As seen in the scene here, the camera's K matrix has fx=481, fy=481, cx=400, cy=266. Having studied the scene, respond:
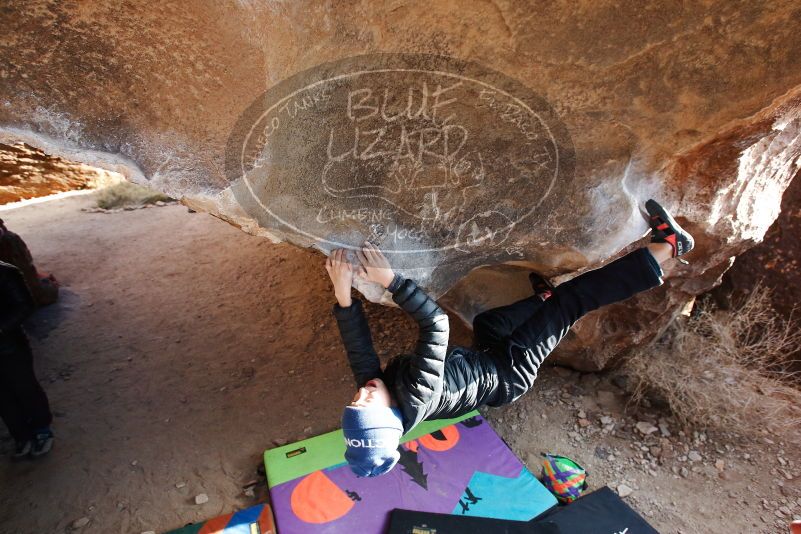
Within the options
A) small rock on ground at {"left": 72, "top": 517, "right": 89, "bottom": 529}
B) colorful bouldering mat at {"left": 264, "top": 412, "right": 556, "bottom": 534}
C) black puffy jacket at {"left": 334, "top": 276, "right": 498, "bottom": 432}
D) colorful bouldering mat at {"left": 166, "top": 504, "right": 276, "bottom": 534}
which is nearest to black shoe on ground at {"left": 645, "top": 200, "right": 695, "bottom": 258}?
black puffy jacket at {"left": 334, "top": 276, "right": 498, "bottom": 432}

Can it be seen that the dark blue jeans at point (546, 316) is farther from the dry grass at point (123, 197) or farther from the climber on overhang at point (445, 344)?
the dry grass at point (123, 197)

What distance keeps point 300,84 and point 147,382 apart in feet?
7.39

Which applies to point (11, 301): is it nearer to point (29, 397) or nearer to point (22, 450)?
point (29, 397)

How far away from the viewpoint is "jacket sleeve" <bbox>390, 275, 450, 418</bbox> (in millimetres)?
1700

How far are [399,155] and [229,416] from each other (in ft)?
5.97

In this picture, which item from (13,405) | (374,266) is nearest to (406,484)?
(374,266)

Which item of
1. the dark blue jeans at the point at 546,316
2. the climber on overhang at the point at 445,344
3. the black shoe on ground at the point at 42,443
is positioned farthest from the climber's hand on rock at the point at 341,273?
the black shoe on ground at the point at 42,443

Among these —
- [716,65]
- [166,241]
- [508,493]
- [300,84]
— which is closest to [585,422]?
[508,493]

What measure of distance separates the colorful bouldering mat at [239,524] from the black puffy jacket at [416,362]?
2.79ft

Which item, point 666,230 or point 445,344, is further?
point 666,230

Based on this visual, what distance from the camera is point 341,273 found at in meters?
1.81

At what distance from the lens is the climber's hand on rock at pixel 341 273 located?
176cm

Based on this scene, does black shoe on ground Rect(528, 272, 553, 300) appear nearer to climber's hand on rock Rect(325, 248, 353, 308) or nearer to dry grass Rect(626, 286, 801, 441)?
climber's hand on rock Rect(325, 248, 353, 308)

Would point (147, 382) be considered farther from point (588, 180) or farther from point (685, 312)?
point (685, 312)
